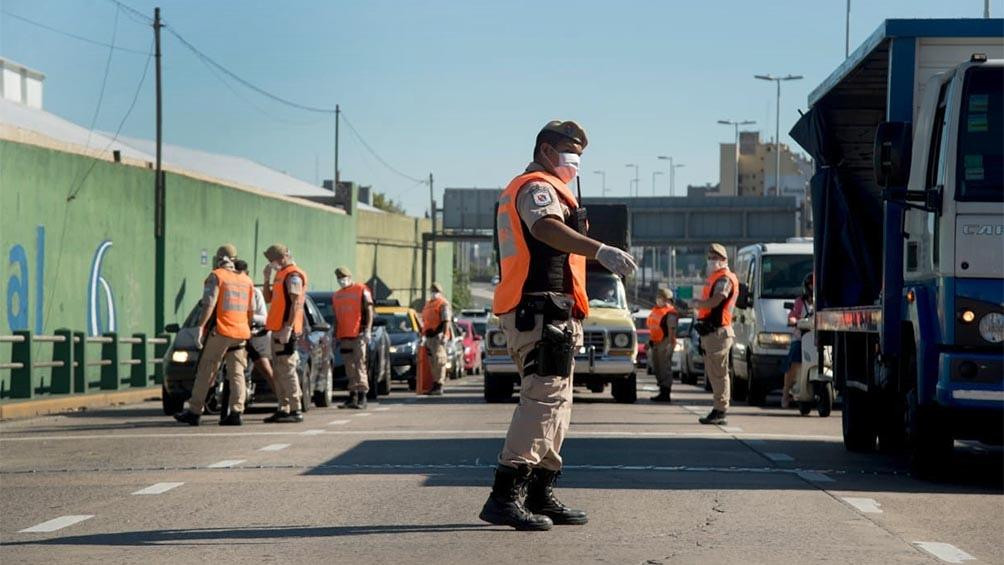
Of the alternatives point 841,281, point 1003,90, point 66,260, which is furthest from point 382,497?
point 66,260

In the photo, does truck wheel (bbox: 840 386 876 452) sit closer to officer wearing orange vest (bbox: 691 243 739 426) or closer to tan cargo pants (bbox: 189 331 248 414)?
officer wearing orange vest (bbox: 691 243 739 426)

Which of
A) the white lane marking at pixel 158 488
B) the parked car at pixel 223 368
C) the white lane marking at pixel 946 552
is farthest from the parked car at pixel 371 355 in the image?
the white lane marking at pixel 946 552

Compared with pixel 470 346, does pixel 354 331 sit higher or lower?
higher

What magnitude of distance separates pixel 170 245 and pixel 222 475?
2378 centimetres

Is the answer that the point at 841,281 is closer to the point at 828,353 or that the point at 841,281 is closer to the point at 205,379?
the point at 828,353

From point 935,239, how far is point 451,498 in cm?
361

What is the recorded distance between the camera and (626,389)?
25359 millimetres

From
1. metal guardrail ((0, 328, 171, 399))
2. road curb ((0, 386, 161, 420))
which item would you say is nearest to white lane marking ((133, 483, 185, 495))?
road curb ((0, 386, 161, 420))

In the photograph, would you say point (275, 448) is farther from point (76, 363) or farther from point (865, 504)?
point (76, 363)

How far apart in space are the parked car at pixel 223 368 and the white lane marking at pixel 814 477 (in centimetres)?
815

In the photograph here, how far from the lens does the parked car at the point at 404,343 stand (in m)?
32.8

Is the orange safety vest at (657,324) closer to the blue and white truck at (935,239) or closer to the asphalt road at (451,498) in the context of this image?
the asphalt road at (451,498)

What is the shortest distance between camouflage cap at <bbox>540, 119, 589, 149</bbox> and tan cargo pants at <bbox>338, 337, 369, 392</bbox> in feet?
44.6

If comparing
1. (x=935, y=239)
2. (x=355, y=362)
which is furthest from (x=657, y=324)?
(x=935, y=239)
